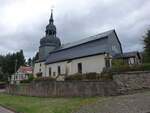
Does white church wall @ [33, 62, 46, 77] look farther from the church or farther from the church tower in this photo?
the church tower

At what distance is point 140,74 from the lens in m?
14.8

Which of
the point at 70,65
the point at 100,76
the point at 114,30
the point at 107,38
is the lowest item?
the point at 100,76

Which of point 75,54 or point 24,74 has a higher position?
point 75,54

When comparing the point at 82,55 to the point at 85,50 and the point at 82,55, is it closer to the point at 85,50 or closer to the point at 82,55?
the point at 82,55

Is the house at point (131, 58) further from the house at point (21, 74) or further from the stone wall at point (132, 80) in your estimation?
the house at point (21, 74)

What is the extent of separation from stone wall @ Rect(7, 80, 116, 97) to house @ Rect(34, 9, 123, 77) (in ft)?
28.2

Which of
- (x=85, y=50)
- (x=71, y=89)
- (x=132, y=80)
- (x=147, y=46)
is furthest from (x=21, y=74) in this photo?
(x=132, y=80)

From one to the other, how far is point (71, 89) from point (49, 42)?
26153 mm

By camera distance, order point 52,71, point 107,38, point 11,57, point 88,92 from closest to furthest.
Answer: point 88,92 < point 107,38 < point 52,71 < point 11,57

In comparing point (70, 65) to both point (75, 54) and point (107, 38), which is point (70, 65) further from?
point (107, 38)

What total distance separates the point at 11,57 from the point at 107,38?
47676mm

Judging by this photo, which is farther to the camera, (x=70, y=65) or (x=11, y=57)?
(x=11, y=57)

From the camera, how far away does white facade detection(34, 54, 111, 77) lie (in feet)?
84.5

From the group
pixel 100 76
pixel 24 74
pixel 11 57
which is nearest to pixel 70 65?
pixel 100 76
